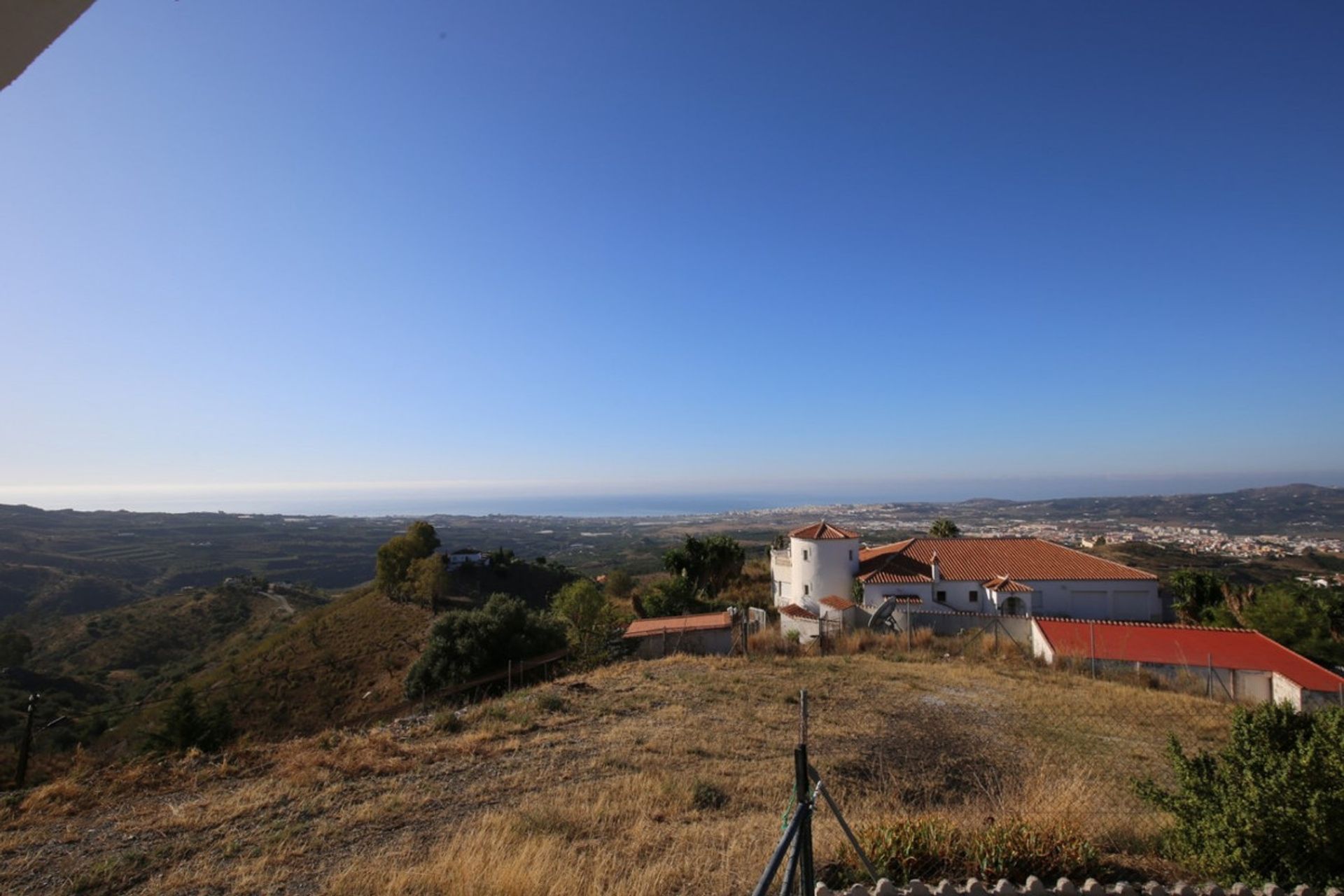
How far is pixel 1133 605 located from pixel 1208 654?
13.5 meters

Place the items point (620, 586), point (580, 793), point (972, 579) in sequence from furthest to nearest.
Answer: point (620, 586)
point (972, 579)
point (580, 793)

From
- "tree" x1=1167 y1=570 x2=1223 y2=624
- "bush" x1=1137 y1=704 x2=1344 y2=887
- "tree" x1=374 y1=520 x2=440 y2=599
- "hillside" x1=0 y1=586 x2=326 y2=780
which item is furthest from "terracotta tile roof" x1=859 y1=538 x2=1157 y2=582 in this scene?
"hillside" x1=0 y1=586 x2=326 y2=780

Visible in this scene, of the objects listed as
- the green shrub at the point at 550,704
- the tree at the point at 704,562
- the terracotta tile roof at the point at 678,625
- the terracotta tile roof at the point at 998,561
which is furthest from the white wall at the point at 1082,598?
the green shrub at the point at 550,704

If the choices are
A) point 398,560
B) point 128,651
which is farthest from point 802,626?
point 128,651

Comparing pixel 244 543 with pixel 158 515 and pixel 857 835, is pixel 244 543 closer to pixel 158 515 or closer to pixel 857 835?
pixel 158 515

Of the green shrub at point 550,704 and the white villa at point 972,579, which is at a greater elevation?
the green shrub at point 550,704

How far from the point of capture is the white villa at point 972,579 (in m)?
26.6

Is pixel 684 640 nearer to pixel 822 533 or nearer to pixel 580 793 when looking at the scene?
pixel 822 533

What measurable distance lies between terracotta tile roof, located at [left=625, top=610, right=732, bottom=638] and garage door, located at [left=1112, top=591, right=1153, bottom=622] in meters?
17.9

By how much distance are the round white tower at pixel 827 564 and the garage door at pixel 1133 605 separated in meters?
Answer: 11.2

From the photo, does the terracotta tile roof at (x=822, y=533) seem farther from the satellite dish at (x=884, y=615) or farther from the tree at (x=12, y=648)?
the tree at (x=12, y=648)

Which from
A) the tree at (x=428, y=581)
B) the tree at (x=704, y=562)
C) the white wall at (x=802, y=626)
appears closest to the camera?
the white wall at (x=802, y=626)

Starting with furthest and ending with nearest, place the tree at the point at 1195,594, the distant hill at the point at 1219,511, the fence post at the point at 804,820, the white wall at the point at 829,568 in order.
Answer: the distant hill at the point at 1219,511
the white wall at the point at 829,568
the tree at the point at 1195,594
the fence post at the point at 804,820

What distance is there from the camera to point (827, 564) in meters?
28.3
